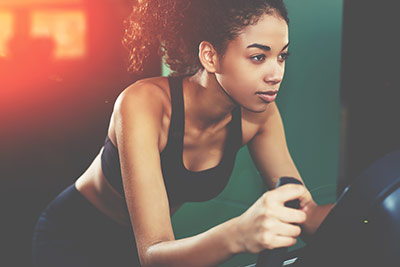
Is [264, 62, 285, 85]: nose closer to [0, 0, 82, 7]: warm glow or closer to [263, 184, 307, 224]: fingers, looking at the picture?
[263, 184, 307, 224]: fingers

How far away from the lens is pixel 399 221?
0.47 meters

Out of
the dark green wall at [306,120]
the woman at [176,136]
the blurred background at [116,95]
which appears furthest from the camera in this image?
the dark green wall at [306,120]

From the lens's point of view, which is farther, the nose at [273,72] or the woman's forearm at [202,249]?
the nose at [273,72]

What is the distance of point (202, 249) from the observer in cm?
62

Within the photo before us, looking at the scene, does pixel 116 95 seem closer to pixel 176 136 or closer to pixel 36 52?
pixel 36 52

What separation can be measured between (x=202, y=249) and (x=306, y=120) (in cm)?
131

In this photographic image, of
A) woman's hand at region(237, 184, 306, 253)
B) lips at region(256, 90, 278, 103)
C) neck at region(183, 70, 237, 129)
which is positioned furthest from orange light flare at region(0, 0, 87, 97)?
woman's hand at region(237, 184, 306, 253)

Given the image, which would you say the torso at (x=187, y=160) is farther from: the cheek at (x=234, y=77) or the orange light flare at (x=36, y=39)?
the orange light flare at (x=36, y=39)

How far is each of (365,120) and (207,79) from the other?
1.07 m

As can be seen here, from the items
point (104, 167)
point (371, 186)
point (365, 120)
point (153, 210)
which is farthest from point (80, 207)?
point (365, 120)

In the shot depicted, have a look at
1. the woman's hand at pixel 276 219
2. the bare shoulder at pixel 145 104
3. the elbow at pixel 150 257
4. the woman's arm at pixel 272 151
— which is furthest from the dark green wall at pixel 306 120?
the woman's hand at pixel 276 219

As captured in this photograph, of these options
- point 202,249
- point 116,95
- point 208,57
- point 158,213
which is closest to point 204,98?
point 208,57

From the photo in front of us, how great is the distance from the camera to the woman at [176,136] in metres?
0.81

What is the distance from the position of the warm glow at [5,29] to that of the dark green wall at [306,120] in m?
0.91
